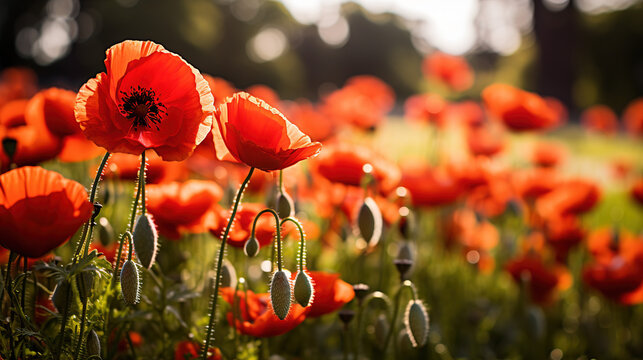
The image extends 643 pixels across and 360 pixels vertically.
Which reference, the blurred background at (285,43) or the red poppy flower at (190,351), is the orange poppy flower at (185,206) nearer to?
the red poppy flower at (190,351)

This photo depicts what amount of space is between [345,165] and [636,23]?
917 inches

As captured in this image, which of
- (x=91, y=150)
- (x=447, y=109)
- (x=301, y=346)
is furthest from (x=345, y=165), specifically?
(x=447, y=109)

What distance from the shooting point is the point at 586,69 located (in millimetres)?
22609

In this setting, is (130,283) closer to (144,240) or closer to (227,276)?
(144,240)

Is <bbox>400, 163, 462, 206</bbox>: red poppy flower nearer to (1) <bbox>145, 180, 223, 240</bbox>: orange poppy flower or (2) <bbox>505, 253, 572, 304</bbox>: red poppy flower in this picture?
(2) <bbox>505, 253, 572, 304</bbox>: red poppy flower

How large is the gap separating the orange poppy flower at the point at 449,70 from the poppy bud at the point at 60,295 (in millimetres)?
3992

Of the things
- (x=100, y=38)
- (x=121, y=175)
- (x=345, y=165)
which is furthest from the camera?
(x=100, y=38)

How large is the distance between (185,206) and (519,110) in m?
2.09

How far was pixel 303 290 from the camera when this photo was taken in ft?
4.02

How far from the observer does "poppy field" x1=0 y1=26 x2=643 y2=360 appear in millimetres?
1180

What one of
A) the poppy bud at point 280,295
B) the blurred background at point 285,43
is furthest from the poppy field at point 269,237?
the blurred background at point 285,43

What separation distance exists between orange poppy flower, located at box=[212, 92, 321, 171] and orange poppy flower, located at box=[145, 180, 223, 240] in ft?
1.79

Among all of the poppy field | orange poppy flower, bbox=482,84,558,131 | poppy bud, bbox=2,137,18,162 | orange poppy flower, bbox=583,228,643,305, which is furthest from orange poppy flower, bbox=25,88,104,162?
orange poppy flower, bbox=482,84,558,131

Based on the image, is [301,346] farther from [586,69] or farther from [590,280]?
[586,69]
